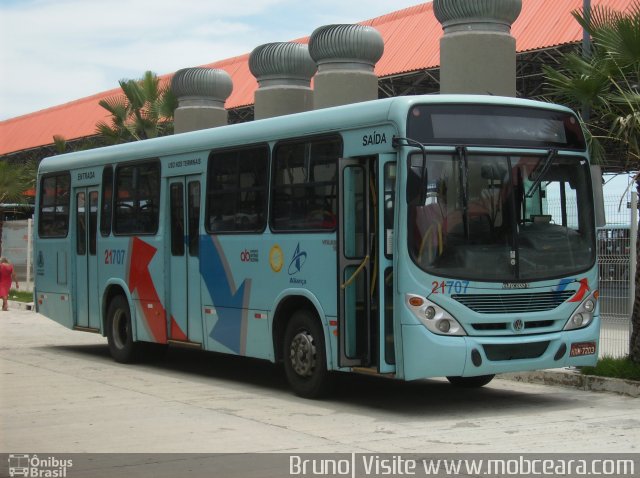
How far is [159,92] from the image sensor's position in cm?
3441

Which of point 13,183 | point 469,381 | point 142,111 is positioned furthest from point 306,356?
point 13,183

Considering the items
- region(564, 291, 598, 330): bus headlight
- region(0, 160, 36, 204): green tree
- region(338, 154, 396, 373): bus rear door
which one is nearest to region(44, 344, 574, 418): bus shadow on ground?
region(338, 154, 396, 373): bus rear door

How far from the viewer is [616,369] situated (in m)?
13.1

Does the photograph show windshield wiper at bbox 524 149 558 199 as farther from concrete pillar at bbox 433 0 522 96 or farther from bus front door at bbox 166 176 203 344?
concrete pillar at bbox 433 0 522 96

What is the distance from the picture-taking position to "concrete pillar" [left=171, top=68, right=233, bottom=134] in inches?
1145

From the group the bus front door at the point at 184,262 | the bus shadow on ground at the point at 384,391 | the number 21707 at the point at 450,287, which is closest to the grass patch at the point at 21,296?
the bus shadow on ground at the point at 384,391

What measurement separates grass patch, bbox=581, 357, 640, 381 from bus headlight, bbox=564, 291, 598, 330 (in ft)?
5.15

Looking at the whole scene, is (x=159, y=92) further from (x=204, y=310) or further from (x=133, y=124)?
(x=204, y=310)

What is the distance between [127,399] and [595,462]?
563 cm

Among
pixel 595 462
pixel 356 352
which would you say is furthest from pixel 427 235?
pixel 595 462

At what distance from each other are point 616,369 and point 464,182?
3.67 metres

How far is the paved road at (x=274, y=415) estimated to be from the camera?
9297 millimetres

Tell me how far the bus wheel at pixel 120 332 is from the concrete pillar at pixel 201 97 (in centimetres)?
1302

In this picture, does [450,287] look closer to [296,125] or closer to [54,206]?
[296,125]
